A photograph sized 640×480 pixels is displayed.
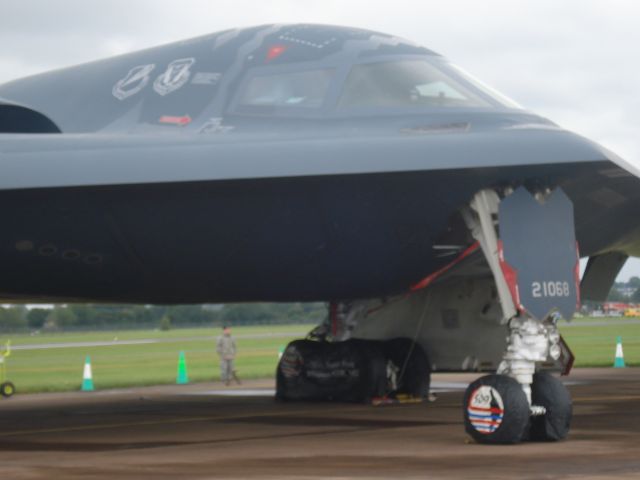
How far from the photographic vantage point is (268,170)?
408 inches

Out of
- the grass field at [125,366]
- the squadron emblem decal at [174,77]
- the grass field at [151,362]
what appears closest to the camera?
the squadron emblem decal at [174,77]

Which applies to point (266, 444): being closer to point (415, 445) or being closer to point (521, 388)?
point (415, 445)

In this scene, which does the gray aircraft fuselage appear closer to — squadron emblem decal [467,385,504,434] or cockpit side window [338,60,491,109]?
cockpit side window [338,60,491,109]

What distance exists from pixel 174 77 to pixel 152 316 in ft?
282

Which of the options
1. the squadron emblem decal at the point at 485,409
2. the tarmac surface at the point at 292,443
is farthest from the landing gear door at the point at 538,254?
the tarmac surface at the point at 292,443

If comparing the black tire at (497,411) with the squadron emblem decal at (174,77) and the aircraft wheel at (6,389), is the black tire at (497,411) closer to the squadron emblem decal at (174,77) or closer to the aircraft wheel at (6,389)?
the squadron emblem decal at (174,77)

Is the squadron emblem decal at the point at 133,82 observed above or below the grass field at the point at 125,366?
above

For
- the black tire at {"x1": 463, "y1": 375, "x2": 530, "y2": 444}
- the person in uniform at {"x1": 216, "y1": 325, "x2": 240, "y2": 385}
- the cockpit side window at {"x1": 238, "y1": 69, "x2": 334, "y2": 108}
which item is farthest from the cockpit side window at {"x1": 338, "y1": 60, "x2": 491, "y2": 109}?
the person in uniform at {"x1": 216, "y1": 325, "x2": 240, "y2": 385}

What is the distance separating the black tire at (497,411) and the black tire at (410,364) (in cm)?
577

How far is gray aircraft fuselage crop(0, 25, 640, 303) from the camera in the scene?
1045 cm

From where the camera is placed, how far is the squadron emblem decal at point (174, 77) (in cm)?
1213

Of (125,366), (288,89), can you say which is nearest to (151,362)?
(125,366)

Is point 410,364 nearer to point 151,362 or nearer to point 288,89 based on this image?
point 288,89

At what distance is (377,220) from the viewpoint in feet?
36.8
